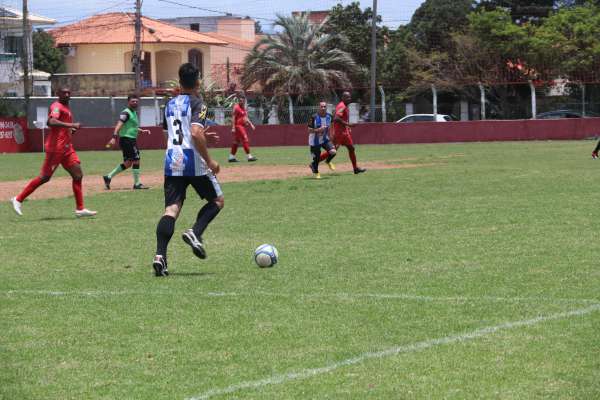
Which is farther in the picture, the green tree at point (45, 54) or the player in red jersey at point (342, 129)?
the green tree at point (45, 54)

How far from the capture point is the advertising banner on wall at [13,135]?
45.8m

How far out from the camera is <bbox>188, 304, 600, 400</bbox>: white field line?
5.72 meters

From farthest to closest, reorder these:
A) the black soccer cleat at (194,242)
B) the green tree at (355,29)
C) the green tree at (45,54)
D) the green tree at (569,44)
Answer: the green tree at (45,54), the green tree at (355,29), the green tree at (569,44), the black soccer cleat at (194,242)

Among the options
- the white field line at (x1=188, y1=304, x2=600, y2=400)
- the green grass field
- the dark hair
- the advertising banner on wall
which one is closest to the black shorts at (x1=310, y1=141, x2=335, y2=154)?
the green grass field

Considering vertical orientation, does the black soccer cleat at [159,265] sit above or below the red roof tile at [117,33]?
below

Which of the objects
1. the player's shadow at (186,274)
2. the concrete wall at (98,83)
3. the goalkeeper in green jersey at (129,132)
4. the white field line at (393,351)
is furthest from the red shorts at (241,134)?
the concrete wall at (98,83)

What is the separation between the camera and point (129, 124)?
67.5 feet

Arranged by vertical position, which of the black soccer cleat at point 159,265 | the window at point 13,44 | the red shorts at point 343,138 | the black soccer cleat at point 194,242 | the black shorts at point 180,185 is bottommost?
the black soccer cleat at point 159,265

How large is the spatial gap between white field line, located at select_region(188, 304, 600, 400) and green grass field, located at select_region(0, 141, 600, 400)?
0.04ft

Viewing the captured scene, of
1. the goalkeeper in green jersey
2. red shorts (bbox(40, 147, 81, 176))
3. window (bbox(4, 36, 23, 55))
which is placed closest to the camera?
red shorts (bbox(40, 147, 81, 176))

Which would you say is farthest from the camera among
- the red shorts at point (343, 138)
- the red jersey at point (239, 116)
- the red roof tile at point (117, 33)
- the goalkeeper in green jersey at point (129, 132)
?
the red roof tile at point (117, 33)

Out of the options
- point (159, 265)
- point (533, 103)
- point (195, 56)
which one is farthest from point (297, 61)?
point (159, 265)

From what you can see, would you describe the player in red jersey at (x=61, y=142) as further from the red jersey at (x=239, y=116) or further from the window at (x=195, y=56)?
the window at (x=195, y=56)

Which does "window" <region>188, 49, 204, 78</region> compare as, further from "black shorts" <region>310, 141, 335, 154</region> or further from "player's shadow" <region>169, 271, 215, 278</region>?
"player's shadow" <region>169, 271, 215, 278</region>
